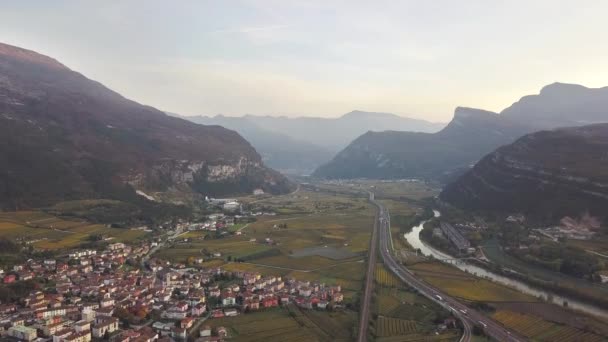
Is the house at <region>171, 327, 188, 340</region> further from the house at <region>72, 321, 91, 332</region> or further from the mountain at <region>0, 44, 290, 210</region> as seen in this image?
the mountain at <region>0, 44, 290, 210</region>

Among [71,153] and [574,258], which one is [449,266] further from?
[71,153]

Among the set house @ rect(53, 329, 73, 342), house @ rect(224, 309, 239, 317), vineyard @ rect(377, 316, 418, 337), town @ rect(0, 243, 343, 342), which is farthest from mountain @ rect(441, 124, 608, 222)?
house @ rect(53, 329, 73, 342)

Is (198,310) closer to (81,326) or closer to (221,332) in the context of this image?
(221,332)

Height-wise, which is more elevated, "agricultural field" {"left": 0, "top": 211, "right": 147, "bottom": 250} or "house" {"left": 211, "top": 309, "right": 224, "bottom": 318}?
"agricultural field" {"left": 0, "top": 211, "right": 147, "bottom": 250}

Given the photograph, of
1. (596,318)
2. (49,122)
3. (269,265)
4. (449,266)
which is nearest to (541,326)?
(596,318)

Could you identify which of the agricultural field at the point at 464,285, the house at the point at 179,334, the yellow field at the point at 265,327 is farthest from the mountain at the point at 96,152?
the agricultural field at the point at 464,285

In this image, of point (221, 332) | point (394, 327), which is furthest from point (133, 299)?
point (394, 327)

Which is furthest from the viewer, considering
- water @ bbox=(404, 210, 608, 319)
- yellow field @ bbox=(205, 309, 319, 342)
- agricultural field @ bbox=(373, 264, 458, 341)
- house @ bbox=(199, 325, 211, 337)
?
water @ bbox=(404, 210, 608, 319)
